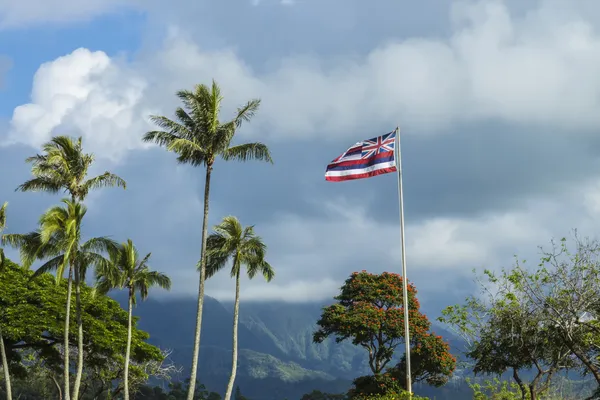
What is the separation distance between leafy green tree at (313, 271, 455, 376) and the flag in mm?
22842

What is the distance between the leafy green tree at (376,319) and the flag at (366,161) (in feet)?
74.9

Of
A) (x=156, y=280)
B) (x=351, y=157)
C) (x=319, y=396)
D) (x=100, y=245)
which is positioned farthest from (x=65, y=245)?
A: (x=319, y=396)

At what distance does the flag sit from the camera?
30938mm

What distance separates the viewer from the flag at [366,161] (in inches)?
1218

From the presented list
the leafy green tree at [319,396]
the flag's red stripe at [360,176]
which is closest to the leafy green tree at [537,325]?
the flag's red stripe at [360,176]

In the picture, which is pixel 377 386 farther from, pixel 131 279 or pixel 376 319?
pixel 131 279

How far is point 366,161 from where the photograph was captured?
31.5 m

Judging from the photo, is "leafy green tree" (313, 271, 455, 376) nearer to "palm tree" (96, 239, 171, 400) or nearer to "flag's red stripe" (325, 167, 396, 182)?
"palm tree" (96, 239, 171, 400)

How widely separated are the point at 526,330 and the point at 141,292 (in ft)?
94.6

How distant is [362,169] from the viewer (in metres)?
31.4

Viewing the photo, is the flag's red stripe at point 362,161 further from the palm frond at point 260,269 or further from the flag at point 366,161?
the palm frond at point 260,269

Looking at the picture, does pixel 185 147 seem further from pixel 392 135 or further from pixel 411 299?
pixel 411 299

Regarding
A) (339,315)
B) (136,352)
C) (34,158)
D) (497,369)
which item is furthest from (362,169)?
(136,352)

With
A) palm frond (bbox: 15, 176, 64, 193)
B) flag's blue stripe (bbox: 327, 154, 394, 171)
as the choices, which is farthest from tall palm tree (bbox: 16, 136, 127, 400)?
flag's blue stripe (bbox: 327, 154, 394, 171)
